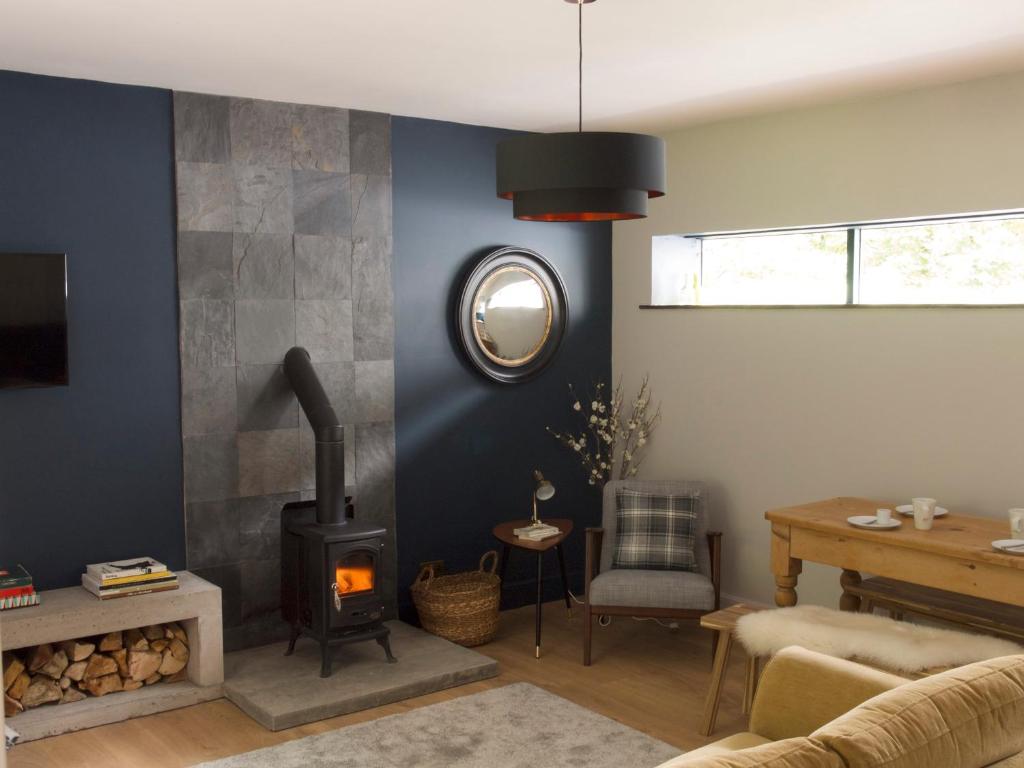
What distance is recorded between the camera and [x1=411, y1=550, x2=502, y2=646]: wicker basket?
193 inches

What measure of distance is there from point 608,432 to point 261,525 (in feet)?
6.71

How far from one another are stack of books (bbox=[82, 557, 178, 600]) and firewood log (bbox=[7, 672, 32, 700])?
1.28ft

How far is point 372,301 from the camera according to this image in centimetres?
508

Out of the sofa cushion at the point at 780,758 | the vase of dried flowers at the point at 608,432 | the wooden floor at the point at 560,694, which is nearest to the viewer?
the sofa cushion at the point at 780,758

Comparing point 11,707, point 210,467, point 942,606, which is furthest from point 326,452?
point 942,606

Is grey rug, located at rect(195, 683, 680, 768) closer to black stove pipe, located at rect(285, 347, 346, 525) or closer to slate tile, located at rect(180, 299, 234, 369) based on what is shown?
black stove pipe, located at rect(285, 347, 346, 525)

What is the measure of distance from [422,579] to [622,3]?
3.05 metres

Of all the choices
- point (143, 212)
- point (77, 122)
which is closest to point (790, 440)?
point (143, 212)

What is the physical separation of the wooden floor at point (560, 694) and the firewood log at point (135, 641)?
0.28m

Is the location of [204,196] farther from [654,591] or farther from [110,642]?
[654,591]

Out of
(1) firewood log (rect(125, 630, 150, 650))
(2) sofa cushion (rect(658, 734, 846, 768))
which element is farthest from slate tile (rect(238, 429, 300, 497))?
(2) sofa cushion (rect(658, 734, 846, 768))

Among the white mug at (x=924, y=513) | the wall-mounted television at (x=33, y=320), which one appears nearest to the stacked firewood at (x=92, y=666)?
the wall-mounted television at (x=33, y=320)

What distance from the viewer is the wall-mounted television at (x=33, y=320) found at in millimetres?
4043

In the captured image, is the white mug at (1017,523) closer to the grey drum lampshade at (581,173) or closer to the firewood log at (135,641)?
the grey drum lampshade at (581,173)
